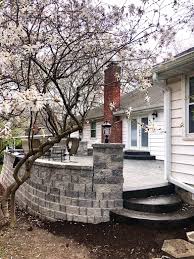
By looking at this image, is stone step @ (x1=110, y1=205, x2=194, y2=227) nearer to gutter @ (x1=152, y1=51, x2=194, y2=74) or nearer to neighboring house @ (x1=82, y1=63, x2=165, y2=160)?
gutter @ (x1=152, y1=51, x2=194, y2=74)

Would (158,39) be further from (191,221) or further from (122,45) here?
(191,221)

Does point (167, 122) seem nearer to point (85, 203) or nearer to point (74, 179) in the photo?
point (74, 179)

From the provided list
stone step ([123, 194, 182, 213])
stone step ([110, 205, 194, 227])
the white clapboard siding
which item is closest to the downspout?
stone step ([123, 194, 182, 213])

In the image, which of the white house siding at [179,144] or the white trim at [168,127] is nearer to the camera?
the white house siding at [179,144]

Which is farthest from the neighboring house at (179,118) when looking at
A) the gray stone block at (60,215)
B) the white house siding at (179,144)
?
the gray stone block at (60,215)

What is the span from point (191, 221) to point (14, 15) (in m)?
4.67

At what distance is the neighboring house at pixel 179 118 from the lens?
6129mm

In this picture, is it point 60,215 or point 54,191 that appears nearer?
point 60,215

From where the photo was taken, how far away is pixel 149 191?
256 inches

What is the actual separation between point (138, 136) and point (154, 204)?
8.20 metres

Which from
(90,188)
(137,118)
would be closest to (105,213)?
(90,188)

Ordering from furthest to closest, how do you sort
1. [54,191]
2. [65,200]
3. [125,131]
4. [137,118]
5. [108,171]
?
[125,131]
[137,118]
[54,191]
[65,200]
[108,171]

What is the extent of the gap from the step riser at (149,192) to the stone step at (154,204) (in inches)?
4.0

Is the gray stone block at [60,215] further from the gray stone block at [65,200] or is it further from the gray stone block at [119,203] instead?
the gray stone block at [119,203]
